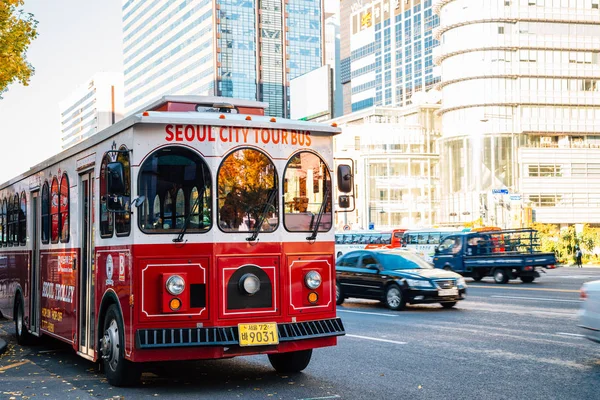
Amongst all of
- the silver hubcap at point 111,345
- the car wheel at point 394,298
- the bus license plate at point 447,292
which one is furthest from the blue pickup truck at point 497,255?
the silver hubcap at point 111,345

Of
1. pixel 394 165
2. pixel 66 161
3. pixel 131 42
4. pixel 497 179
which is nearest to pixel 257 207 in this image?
pixel 66 161

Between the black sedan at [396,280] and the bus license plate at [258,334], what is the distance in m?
11.0

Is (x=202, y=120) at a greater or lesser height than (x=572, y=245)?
greater

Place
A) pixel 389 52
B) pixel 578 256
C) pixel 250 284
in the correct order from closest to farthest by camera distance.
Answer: pixel 250 284 < pixel 578 256 < pixel 389 52

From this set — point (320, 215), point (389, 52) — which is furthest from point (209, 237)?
point (389, 52)

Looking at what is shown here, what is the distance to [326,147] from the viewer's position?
32.9 ft

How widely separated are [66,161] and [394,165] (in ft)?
309

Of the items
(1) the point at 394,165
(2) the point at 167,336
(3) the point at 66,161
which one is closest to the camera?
→ (2) the point at 167,336

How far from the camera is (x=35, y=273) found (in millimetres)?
13617

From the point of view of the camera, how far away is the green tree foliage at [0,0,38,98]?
16.2 meters

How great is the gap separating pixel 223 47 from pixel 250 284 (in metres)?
137

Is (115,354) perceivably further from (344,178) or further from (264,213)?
(344,178)

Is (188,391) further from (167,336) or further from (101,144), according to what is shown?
(101,144)

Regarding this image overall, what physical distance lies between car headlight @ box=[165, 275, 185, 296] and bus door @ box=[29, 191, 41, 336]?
5.17 meters
